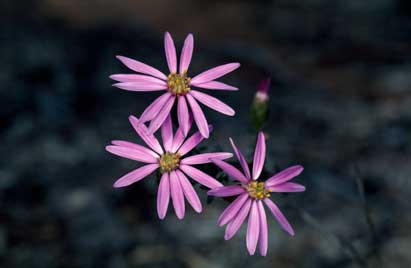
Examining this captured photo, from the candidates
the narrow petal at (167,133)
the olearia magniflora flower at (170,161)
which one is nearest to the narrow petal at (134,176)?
the olearia magniflora flower at (170,161)

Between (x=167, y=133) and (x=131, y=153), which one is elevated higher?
(x=167, y=133)

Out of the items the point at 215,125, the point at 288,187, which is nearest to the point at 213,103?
the point at 288,187

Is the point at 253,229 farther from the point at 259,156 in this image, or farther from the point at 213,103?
the point at 213,103

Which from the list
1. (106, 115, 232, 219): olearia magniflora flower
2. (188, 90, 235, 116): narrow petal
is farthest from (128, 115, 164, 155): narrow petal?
(188, 90, 235, 116): narrow petal

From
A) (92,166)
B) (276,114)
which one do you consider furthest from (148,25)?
(92,166)

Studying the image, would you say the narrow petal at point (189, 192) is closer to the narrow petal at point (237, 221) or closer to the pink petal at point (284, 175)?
the narrow petal at point (237, 221)

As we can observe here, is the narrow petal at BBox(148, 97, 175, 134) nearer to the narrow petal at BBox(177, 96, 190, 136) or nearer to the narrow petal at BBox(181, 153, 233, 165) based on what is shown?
the narrow petal at BBox(177, 96, 190, 136)
